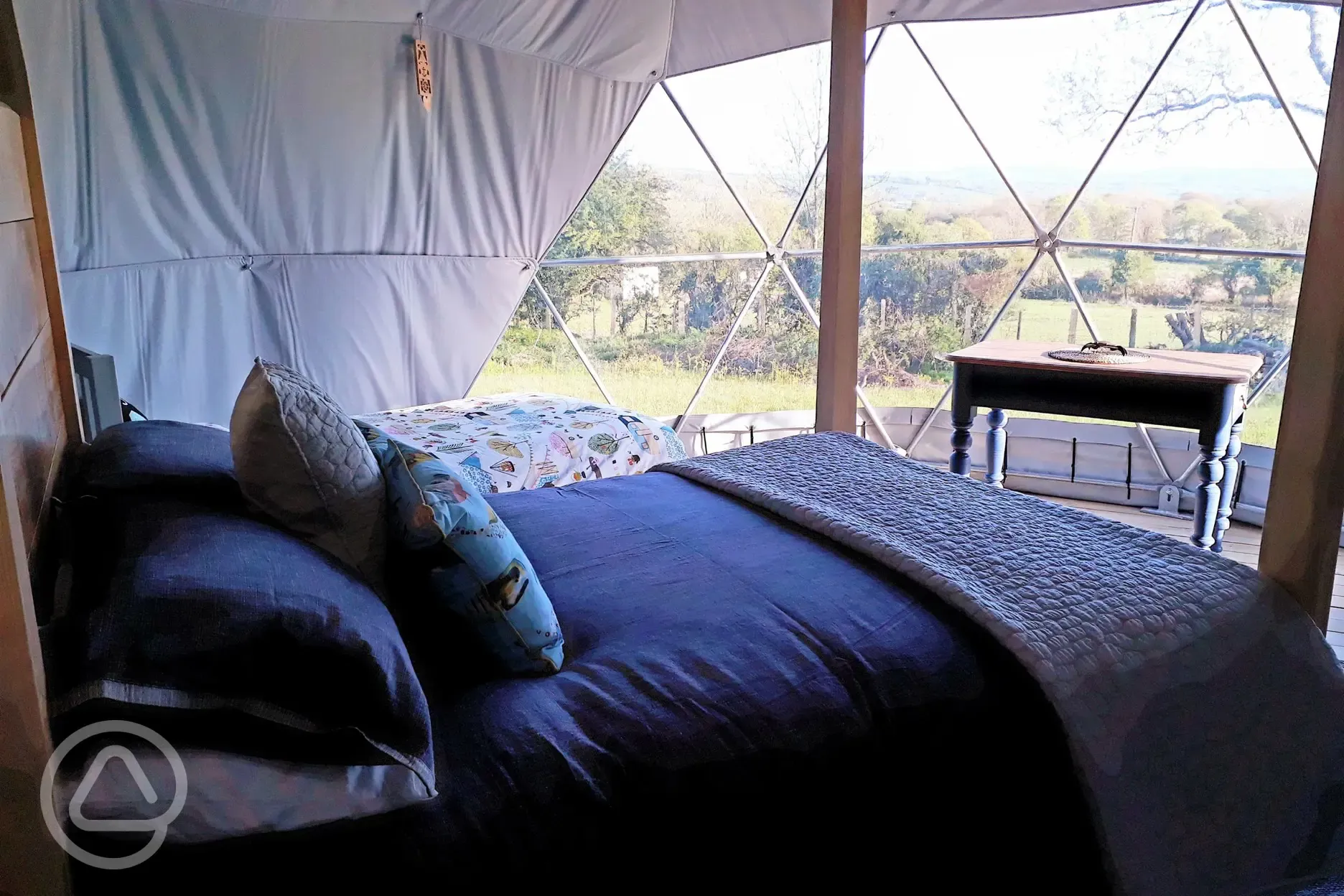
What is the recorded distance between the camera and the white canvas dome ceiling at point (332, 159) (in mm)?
→ 2658

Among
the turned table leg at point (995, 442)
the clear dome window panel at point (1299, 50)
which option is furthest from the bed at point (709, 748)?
the clear dome window panel at point (1299, 50)

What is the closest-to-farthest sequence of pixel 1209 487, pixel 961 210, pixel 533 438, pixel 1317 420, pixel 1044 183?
pixel 1317 420
pixel 1209 487
pixel 533 438
pixel 1044 183
pixel 961 210

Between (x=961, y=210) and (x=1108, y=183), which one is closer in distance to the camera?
(x=1108, y=183)

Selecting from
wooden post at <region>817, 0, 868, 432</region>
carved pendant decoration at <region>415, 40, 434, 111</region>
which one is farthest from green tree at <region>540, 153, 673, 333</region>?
wooden post at <region>817, 0, 868, 432</region>

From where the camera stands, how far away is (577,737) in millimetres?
1035

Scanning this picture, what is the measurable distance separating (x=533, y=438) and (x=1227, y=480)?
2.14 m

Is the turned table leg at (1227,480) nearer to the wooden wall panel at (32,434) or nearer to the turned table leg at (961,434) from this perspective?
the turned table leg at (961,434)

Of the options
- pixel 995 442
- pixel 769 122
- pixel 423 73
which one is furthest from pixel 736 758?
pixel 769 122

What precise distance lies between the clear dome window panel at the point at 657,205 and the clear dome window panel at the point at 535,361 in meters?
0.33

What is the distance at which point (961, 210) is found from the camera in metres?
4.49

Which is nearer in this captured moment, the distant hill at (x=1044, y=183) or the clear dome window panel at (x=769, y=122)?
the distant hill at (x=1044, y=183)

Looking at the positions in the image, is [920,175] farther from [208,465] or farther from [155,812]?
[155,812]

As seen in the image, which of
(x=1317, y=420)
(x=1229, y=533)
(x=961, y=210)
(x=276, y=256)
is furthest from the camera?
(x=961, y=210)

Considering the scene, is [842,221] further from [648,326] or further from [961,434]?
[648,326]
